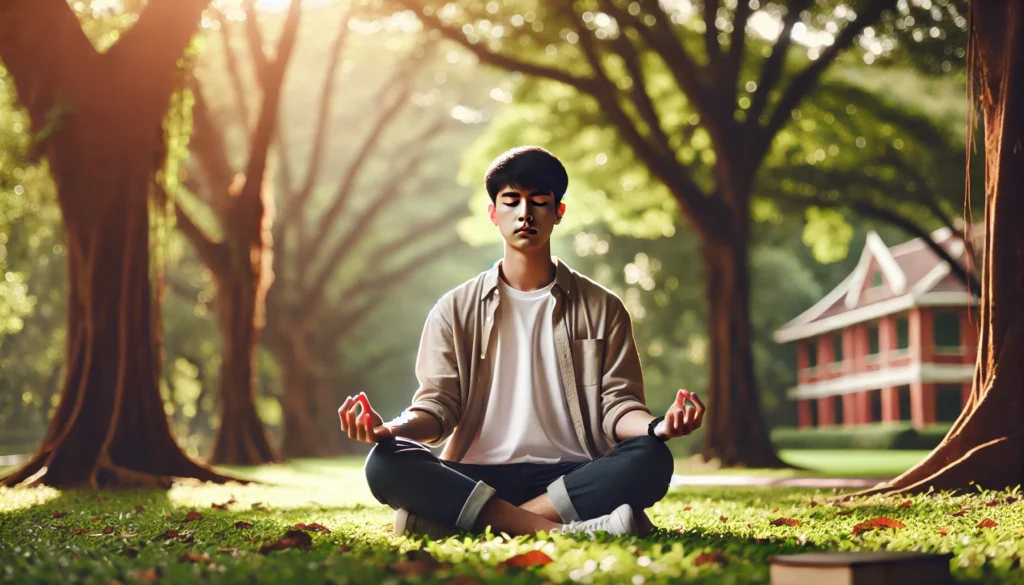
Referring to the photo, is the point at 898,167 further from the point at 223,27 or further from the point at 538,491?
the point at 538,491

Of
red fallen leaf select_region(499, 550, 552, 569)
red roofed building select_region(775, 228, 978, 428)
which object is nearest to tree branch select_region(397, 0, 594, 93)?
red fallen leaf select_region(499, 550, 552, 569)

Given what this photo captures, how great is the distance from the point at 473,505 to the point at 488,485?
0.60ft

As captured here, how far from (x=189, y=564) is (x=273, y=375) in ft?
107

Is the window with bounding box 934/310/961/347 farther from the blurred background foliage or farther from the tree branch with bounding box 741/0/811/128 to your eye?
the tree branch with bounding box 741/0/811/128

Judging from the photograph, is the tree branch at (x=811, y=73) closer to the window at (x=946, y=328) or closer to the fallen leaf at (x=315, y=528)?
the fallen leaf at (x=315, y=528)

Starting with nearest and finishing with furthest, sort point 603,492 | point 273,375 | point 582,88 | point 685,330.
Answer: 1. point 603,492
2. point 582,88
3. point 273,375
4. point 685,330

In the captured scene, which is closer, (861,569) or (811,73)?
(861,569)

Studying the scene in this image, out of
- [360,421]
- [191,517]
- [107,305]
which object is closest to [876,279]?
[107,305]

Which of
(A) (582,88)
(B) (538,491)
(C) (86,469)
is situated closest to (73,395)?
(C) (86,469)

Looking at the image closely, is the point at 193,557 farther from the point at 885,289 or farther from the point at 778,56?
the point at 885,289

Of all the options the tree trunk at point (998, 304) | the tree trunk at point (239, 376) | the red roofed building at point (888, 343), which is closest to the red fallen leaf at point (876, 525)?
the tree trunk at point (998, 304)

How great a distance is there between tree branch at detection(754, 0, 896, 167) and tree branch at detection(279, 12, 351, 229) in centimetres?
806

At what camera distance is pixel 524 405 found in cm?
552

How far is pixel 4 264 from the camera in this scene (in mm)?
15273
